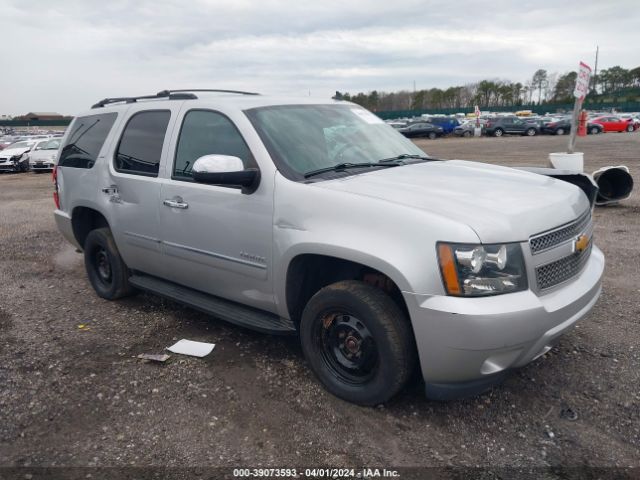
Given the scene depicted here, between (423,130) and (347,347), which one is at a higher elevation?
(347,347)

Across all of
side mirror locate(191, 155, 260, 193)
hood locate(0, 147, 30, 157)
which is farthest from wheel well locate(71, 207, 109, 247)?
hood locate(0, 147, 30, 157)

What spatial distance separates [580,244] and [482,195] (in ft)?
2.24

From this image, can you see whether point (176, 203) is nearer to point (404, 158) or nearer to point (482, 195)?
point (404, 158)

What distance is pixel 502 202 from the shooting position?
303 cm

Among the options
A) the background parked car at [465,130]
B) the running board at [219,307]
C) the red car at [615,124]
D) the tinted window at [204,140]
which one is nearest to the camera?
the running board at [219,307]

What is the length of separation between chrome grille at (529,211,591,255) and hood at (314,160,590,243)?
0.12 feet

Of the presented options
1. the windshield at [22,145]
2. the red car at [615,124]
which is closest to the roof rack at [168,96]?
the windshield at [22,145]

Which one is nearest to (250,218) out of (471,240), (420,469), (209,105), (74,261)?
(209,105)

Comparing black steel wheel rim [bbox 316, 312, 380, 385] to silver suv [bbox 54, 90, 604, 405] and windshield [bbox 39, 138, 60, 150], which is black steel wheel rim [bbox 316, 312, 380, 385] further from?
windshield [bbox 39, 138, 60, 150]

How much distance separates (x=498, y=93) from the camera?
11350 centimetres

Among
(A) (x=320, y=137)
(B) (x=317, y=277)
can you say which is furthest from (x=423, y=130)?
(B) (x=317, y=277)

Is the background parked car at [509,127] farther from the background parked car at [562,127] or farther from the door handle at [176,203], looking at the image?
the door handle at [176,203]

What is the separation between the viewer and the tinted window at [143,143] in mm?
4344

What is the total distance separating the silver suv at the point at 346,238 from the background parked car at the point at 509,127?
132 feet
